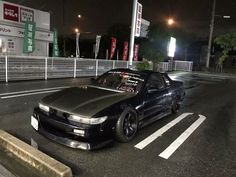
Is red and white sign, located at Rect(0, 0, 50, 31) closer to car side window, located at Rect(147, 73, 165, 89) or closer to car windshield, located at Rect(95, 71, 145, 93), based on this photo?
car windshield, located at Rect(95, 71, 145, 93)

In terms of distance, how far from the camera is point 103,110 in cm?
347

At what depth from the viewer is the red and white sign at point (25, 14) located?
1768 cm

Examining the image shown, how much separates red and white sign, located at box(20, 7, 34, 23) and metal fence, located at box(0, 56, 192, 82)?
725cm

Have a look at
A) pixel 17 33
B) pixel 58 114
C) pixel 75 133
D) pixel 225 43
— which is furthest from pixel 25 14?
pixel 225 43

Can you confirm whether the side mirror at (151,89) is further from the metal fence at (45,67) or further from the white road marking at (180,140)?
the metal fence at (45,67)

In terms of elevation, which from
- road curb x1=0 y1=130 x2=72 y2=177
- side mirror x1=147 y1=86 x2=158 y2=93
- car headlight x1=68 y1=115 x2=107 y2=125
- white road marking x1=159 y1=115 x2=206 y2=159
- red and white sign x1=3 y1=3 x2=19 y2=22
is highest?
red and white sign x1=3 y1=3 x2=19 y2=22

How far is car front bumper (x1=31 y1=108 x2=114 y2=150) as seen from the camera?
3.25 metres

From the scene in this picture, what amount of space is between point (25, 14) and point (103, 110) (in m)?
17.4

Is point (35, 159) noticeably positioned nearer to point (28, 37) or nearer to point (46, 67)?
point (46, 67)

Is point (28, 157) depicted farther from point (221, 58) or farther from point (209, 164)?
point (221, 58)

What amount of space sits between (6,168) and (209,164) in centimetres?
289

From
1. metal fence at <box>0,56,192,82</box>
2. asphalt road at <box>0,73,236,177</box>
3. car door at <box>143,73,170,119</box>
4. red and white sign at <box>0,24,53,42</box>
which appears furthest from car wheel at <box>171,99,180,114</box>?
red and white sign at <box>0,24,53,42</box>

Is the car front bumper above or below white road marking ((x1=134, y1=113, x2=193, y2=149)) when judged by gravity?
above

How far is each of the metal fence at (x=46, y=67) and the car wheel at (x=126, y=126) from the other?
8.07m
